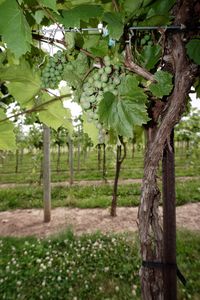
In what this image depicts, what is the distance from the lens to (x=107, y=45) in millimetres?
1158

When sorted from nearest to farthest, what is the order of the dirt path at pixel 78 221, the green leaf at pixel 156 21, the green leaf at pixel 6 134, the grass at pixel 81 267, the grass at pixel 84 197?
1. the green leaf at pixel 156 21
2. the green leaf at pixel 6 134
3. the grass at pixel 81 267
4. the dirt path at pixel 78 221
5. the grass at pixel 84 197

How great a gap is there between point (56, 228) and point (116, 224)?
164cm

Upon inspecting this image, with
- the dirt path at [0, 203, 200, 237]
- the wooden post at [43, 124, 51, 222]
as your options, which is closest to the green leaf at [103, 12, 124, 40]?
the dirt path at [0, 203, 200, 237]

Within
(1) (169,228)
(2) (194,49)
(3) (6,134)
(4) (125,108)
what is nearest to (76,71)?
(4) (125,108)

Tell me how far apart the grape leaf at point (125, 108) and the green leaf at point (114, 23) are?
0.16m

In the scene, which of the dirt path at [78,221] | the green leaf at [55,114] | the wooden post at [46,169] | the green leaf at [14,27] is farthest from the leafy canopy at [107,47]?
the wooden post at [46,169]

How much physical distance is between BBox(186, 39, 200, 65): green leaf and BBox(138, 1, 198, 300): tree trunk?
0.03 meters

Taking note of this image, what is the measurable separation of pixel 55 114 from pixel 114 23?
0.89m

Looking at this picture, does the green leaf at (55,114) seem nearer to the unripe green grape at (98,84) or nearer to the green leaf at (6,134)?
the green leaf at (6,134)

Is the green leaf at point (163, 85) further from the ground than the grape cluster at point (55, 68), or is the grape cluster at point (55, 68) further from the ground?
the grape cluster at point (55, 68)

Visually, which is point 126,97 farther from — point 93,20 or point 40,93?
point 40,93

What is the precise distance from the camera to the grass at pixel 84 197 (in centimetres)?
1037

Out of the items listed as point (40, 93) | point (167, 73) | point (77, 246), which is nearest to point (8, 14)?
point (167, 73)

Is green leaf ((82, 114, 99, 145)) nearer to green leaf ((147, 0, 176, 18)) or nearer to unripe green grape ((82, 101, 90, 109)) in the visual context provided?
unripe green grape ((82, 101, 90, 109))
